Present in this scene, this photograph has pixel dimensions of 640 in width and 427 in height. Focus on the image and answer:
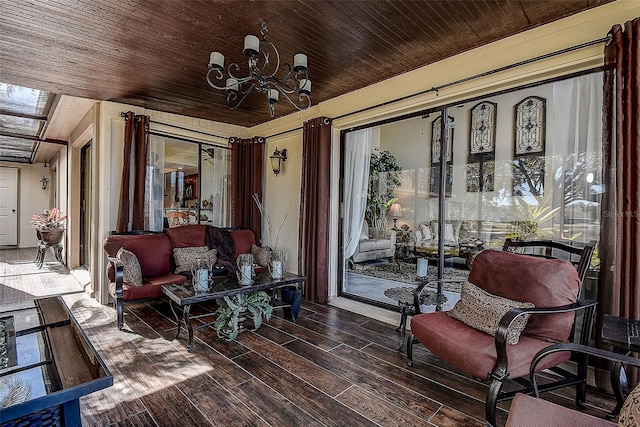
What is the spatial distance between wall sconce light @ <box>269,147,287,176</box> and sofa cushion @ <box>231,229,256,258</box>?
108cm

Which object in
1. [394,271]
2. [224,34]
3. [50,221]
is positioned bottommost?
[394,271]

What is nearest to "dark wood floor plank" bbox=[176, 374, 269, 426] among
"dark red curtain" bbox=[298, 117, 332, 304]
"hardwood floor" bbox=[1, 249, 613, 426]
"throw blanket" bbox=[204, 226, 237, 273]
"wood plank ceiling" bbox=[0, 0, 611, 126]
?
"hardwood floor" bbox=[1, 249, 613, 426]

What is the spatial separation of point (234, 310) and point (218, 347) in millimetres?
338

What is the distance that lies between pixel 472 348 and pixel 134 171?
4323 mm

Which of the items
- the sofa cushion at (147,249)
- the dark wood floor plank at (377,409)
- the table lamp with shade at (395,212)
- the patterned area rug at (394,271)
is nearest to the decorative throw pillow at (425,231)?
the table lamp with shade at (395,212)

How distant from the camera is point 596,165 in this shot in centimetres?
257

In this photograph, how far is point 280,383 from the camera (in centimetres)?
226

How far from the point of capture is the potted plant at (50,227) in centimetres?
589

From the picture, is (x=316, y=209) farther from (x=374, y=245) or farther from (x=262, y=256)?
(x=374, y=245)

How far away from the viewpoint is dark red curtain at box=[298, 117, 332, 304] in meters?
4.15

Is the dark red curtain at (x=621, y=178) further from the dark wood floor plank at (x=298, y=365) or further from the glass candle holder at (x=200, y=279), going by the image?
the glass candle holder at (x=200, y=279)

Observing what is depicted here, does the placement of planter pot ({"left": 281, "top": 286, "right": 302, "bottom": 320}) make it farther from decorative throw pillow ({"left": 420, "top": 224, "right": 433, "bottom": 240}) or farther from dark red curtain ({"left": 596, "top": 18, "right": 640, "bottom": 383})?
dark red curtain ({"left": 596, "top": 18, "right": 640, "bottom": 383})

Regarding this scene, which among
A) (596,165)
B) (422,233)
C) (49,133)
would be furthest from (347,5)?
(49,133)

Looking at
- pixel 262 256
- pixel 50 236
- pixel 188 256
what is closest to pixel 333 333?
pixel 262 256
